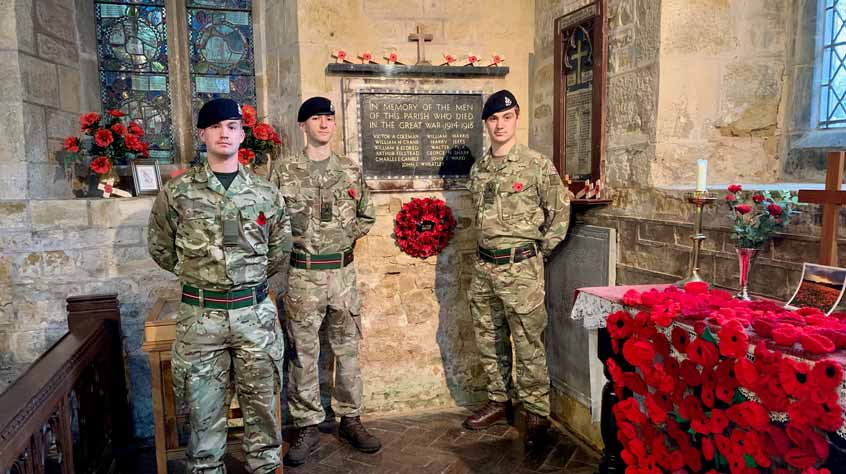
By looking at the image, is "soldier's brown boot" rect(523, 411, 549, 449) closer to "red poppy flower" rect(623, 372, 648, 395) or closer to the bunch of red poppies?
the bunch of red poppies

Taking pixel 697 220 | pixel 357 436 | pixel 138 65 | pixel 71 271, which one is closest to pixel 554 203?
pixel 697 220

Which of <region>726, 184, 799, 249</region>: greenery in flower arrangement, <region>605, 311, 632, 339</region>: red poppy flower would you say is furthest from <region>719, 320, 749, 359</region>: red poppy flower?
<region>726, 184, 799, 249</region>: greenery in flower arrangement

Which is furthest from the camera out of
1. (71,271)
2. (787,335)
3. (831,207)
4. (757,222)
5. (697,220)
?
(71,271)

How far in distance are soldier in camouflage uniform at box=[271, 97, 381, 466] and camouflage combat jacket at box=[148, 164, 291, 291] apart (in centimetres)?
73

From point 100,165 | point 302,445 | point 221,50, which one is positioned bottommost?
point 302,445

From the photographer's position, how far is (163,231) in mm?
3273

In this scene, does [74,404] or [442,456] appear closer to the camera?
[74,404]

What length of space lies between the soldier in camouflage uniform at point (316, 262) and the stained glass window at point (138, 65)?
1.88 meters

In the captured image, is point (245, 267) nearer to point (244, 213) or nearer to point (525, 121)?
point (244, 213)

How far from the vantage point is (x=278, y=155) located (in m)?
5.13

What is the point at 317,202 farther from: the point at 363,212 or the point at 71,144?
the point at 71,144

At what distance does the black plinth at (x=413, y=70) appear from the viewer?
15.3ft

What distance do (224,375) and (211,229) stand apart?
0.81 meters

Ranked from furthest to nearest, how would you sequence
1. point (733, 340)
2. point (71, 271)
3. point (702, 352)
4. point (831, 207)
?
point (71, 271)
point (831, 207)
point (702, 352)
point (733, 340)
